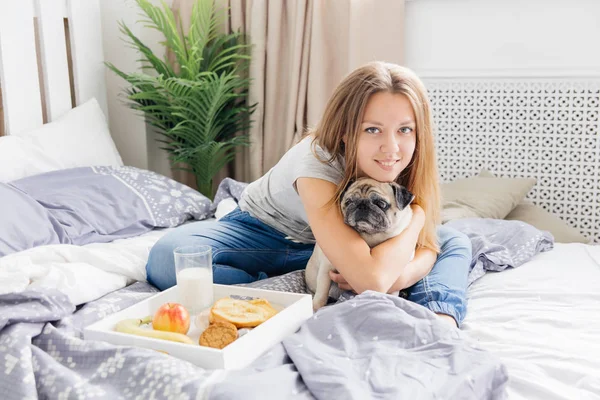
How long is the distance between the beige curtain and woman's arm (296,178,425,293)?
147 centimetres

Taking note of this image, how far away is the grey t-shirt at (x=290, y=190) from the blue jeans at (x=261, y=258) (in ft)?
0.13

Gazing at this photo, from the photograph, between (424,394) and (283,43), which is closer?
(424,394)

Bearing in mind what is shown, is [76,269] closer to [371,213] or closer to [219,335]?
[219,335]

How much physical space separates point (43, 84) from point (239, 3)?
1003mm

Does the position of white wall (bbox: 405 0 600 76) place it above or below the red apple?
above

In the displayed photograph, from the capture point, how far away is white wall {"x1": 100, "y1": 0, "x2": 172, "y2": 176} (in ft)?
10.3

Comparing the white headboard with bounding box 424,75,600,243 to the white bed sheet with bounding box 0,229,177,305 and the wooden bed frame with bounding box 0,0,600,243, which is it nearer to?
the wooden bed frame with bounding box 0,0,600,243

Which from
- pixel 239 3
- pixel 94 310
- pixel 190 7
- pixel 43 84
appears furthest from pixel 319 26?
pixel 94 310

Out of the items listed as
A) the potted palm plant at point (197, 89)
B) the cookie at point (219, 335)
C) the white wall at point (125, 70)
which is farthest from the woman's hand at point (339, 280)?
the white wall at point (125, 70)

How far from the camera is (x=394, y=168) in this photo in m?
1.56

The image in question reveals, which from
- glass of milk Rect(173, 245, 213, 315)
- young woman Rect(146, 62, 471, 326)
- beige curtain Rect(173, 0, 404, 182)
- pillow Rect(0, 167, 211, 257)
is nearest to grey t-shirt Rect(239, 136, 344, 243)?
young woman Rect(146, 62, 471, 326)

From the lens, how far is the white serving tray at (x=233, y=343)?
43.6 inches

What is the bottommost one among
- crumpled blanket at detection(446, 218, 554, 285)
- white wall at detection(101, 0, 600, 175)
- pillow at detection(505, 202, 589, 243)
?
pillow at detection(505, 202, 589, 243)

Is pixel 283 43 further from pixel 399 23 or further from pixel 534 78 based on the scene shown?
pixel 534 78
